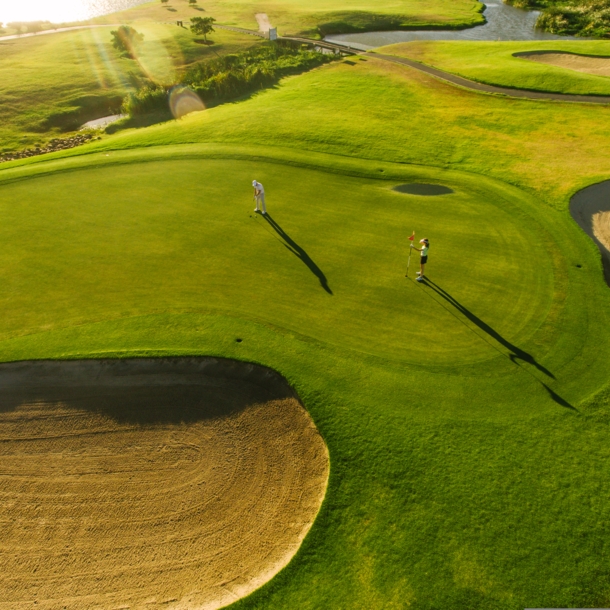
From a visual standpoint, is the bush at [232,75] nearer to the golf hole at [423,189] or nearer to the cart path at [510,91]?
the cart path at [510,91]

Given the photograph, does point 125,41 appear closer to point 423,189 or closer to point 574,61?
point 423,189

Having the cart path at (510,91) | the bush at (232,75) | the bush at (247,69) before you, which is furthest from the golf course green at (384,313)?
the bush at (247,69)

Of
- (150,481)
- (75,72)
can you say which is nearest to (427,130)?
(150,481)

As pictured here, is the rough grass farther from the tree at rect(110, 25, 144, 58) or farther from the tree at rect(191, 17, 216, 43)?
the tree at rect(110, 25, 144, 58)

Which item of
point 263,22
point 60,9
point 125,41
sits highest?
point 60,9

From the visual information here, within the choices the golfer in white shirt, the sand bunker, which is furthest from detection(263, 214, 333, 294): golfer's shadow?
the sand bunker

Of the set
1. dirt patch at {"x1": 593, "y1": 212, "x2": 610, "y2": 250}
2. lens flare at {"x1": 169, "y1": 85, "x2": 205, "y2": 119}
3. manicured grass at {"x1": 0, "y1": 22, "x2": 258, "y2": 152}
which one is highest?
manicured grass at {"x1": 0, "y1": 22, "x2": 258, "y2": 152}

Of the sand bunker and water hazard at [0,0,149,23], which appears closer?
the sand bunker
